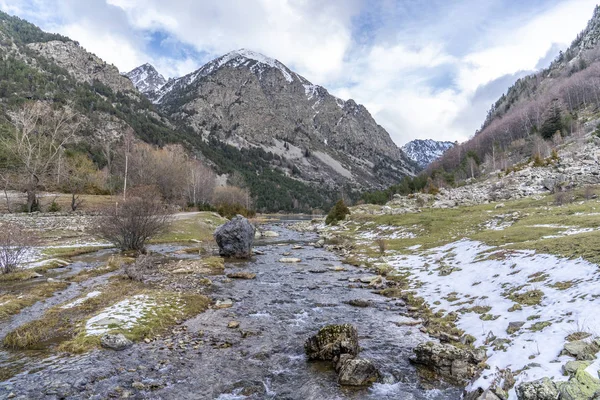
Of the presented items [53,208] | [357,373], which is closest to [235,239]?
[357,373]

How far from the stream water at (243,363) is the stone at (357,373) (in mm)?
283

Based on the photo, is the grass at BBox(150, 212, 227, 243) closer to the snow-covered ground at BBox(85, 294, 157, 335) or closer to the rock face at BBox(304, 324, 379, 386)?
the snow-covered ground at BBox(85, 294, 157, 335)

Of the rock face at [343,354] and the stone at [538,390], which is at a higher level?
the stone at [538,390]

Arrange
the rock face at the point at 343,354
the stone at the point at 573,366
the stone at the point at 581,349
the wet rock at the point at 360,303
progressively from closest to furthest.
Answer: the stone at the point at 573,366
the stone at the point at 581,349
the rock face at the point at 343,354
the wet rock at the point at 360,303

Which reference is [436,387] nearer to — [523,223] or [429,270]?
[429,270]

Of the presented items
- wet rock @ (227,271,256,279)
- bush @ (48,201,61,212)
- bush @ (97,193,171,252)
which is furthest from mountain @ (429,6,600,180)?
bush @ (48,201,61,212)

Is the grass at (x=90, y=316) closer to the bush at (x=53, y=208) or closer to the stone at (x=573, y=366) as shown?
the stone at (x=573, y=366)

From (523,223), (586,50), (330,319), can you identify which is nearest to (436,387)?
(330,319)

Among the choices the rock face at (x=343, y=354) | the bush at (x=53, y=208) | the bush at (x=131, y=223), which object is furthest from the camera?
the bush at (x=53, y=208)

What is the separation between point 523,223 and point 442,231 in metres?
8.26

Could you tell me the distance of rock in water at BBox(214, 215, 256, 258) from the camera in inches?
1280

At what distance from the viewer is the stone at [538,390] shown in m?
6.53

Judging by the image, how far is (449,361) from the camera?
9.82 metres

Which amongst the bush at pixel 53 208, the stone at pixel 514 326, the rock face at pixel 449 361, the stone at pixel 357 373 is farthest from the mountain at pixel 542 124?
the bush at pixel 53 208
